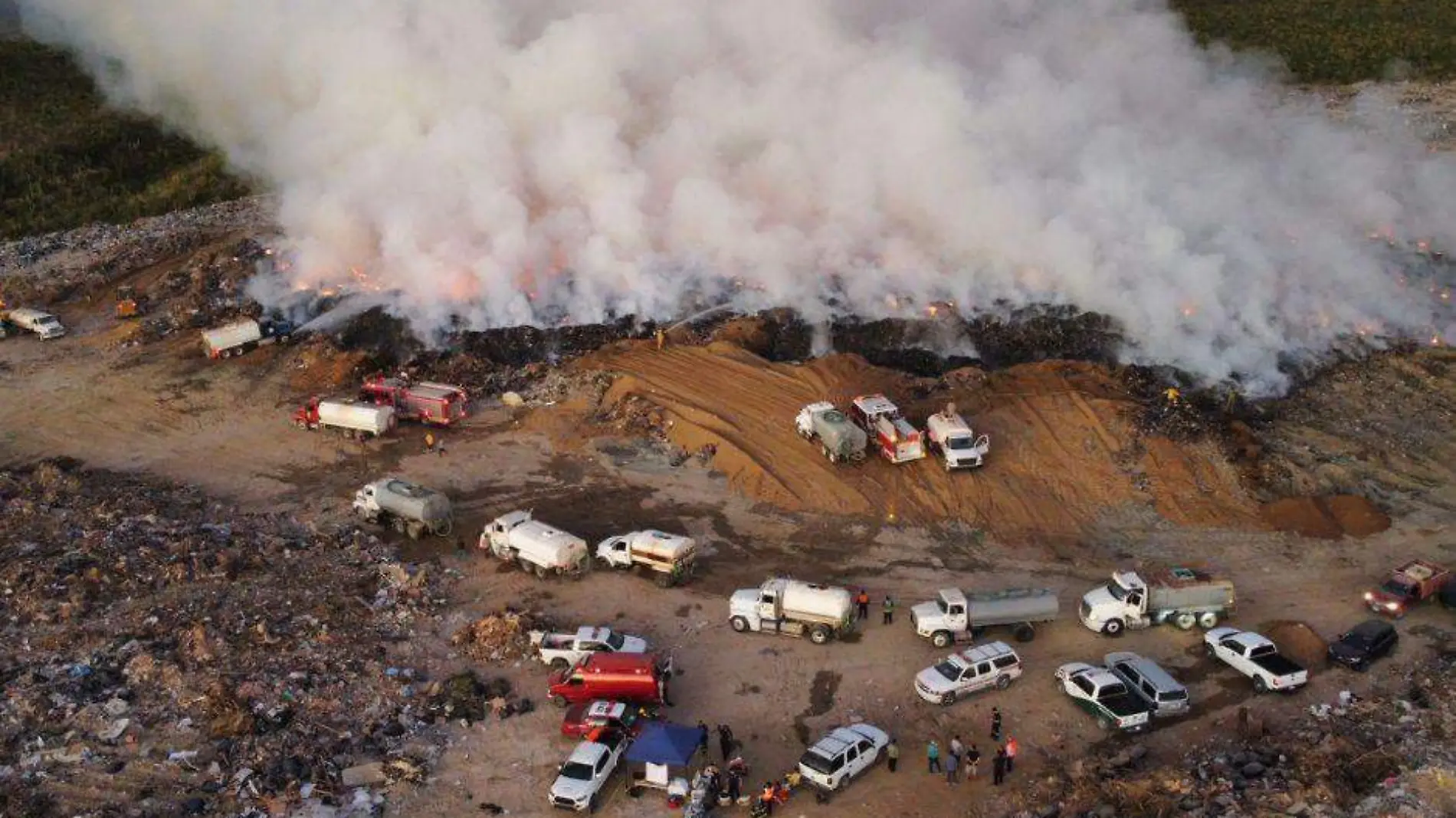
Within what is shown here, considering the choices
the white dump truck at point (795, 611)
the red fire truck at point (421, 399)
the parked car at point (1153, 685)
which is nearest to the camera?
the parked car at point (1153, 685)

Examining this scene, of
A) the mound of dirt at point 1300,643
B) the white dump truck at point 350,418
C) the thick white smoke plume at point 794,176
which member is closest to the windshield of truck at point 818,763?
the mound of dirt at point 1300,643

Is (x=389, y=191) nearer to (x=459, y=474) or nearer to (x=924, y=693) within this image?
(x=459, y=474)

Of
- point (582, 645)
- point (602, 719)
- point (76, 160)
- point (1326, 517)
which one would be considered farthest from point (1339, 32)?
point (76, 160)

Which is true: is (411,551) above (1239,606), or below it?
above

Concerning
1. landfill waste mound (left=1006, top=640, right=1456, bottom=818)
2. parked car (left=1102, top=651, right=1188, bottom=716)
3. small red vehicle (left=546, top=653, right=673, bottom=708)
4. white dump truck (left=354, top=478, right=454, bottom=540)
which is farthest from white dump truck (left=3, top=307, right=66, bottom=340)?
parked car (left=1102, top=651, right=1188, bottom=716)

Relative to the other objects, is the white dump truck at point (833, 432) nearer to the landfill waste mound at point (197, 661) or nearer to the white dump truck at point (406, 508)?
the white dump truck at point (406, 508)

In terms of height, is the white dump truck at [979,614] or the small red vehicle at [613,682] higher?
the small red vehicle at [613,682]

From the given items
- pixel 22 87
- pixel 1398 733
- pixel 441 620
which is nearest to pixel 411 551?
pixel 441 620

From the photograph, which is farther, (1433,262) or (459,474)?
(1433,262)
